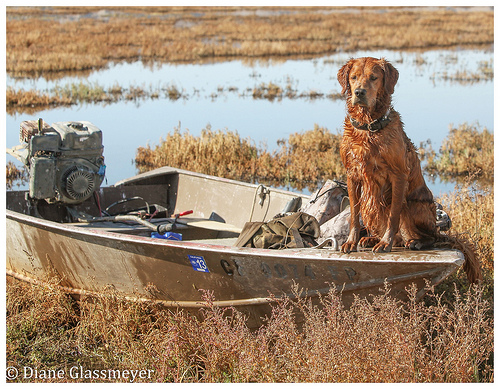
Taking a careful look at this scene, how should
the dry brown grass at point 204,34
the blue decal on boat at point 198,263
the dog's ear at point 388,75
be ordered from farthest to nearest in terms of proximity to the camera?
the dry brown grass at point 204,34 < the blue decal on boat at point 198,263 < the dog's ear at point 388,75

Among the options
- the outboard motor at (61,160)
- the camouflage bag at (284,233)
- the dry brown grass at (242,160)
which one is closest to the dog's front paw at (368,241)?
the camouflage bag at (284,233)

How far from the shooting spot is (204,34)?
3100cm

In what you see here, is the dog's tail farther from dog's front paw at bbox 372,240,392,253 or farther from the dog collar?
the dog collar

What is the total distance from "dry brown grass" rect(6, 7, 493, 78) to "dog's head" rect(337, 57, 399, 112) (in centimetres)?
1737

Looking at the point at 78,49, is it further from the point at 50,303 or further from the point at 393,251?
the point at 393,251

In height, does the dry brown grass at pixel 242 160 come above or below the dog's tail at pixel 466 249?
below

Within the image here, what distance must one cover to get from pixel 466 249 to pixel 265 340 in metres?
1.69

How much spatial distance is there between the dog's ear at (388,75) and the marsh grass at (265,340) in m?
1.29

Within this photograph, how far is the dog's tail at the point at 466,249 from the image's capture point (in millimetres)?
5020

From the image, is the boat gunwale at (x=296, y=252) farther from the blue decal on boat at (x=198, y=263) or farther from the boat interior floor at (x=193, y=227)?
the boat interior floor at (x=193, y=227)

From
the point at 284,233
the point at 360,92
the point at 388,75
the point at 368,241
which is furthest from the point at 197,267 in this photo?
the point at 388,75

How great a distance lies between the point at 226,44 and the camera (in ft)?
89.5

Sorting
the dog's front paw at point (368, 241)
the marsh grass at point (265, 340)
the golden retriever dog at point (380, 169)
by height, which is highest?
the golden retriever dog at point (380, 169)

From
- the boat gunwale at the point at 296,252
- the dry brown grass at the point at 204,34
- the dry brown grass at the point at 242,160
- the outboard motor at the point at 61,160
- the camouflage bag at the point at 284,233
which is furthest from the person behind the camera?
the dry brown grass at the point at 204,34
